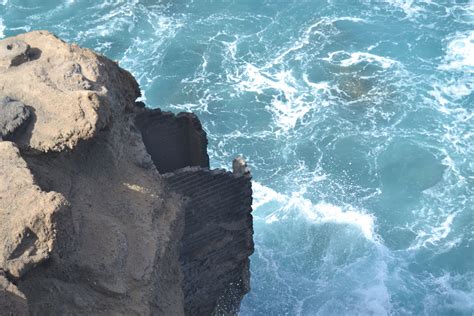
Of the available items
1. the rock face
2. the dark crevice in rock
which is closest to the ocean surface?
the dark crevice in rock

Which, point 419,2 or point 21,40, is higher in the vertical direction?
point 21,40

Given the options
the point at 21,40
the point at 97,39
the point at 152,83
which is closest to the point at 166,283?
the point at 21,40

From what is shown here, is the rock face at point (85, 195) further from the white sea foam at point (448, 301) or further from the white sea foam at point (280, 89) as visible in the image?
the white sea foam at point (280, 89)

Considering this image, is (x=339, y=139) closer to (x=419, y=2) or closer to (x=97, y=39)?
(x=419, y=2)

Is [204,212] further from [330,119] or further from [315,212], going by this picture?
[330,119]

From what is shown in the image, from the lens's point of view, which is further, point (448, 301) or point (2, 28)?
point (2, 28)

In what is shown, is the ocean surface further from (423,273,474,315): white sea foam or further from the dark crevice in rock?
the dark crevice in rock

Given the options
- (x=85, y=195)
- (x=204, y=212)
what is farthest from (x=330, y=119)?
(x=85, y=195)
